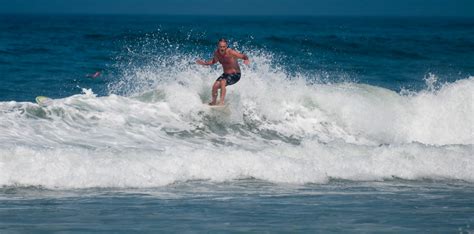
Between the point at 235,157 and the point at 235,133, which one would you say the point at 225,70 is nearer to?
the point at 235,133

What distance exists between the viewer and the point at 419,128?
16500mm

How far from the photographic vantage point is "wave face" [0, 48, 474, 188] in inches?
412

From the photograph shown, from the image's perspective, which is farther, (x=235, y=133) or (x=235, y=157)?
(x=235, y=133)

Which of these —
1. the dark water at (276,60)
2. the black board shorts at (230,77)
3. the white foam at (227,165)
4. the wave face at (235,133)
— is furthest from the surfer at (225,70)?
the dark water at (276,60)

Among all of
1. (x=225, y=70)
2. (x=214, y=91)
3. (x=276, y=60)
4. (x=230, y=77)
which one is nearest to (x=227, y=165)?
(x=214, y=91)

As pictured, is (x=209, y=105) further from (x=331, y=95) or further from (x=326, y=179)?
(x=326, y=179)

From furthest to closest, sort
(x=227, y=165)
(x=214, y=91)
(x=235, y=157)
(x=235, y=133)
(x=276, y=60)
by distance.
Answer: (x=276, y=60)
(x=214, y=91)
(x=235, y=133)
(x=235, y=157)
(x=227, y=165)

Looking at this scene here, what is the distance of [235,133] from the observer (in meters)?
14.2

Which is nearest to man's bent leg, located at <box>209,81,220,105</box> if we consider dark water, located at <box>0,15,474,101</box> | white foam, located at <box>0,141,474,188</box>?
white foam, located at <box>0,141,474,188</box>

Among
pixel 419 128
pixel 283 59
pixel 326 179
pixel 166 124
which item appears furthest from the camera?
pixel 283 59

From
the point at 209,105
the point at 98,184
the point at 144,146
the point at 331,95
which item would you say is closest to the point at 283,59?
the point at 331,95

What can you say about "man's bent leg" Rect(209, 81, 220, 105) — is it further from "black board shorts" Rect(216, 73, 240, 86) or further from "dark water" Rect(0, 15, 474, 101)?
"dark water" Rect(0, 15, 474, 101)

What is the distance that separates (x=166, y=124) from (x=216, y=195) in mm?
4413

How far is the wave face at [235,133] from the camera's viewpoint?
10477mm
